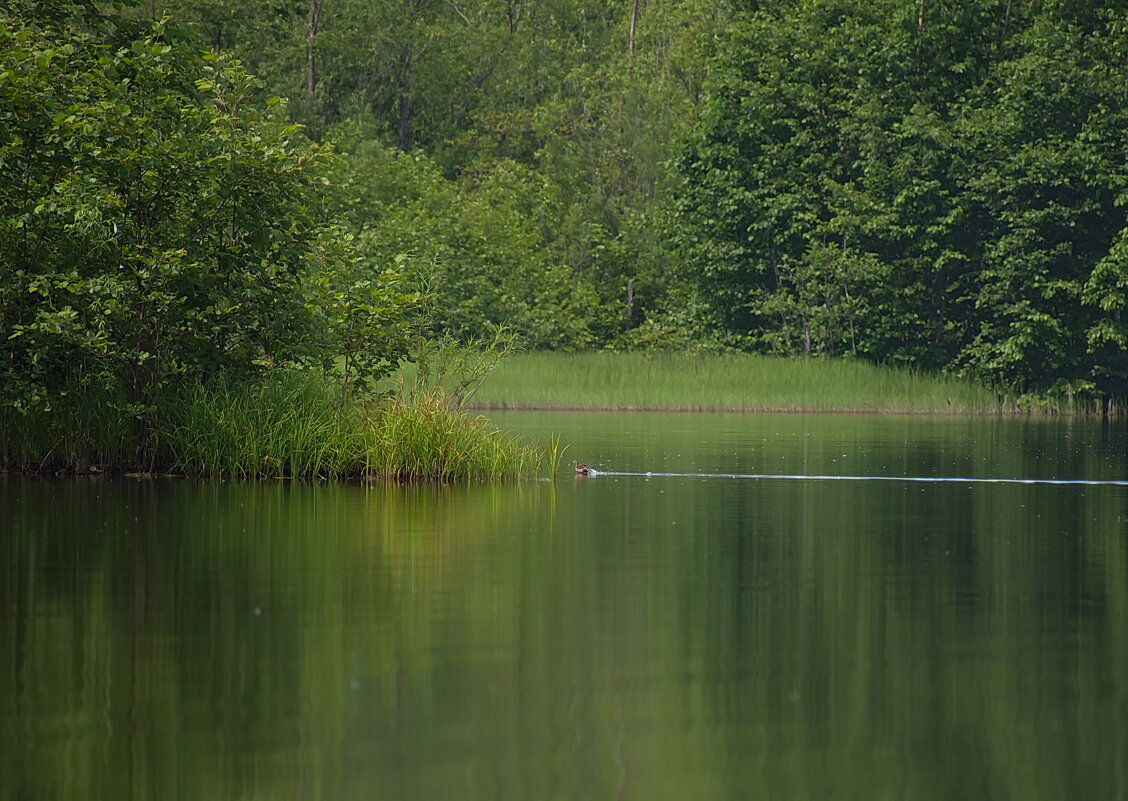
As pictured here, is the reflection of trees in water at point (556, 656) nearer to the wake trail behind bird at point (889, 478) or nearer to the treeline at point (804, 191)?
the wake trail behind bird at point (889, 478)

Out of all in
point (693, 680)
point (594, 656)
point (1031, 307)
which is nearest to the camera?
point (693, 680)

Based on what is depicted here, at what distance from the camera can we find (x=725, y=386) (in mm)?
45281

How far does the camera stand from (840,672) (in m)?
8.45

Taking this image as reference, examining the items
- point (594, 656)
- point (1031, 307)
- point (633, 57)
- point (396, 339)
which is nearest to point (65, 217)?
point (396, 339)

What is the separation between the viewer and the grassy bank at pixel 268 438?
66.2ft

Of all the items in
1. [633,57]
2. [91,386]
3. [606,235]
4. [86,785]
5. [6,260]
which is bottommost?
[86,785]

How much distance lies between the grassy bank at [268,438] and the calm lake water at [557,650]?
114 inches

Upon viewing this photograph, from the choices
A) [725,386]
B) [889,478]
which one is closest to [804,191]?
[725,386]

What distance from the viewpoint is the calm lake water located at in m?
6.62

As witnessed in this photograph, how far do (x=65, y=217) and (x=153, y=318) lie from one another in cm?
138

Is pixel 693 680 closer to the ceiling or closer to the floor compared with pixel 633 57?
closer to the floor

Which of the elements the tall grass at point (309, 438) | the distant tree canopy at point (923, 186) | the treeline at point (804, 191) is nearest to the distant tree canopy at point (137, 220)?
the tall grass at point (309, 438)

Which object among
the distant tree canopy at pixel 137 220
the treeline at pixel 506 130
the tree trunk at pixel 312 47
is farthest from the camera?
the tree trunk at pixel 312 47

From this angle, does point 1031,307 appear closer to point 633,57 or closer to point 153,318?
point 633,57
